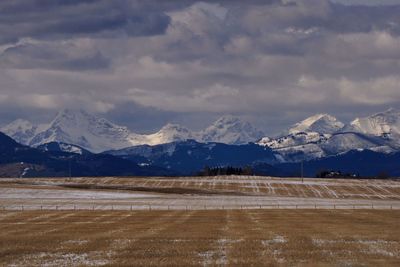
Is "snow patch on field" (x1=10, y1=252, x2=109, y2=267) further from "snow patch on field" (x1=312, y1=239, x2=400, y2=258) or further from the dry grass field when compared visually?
"snow patch on field" (x1=312, y1=239, x2=400, y2=258)

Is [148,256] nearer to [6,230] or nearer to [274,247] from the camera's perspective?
[274,247]

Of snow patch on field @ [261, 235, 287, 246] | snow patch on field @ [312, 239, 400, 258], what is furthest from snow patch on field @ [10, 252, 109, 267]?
snow patch on field @ [312, 239, 400, 258]

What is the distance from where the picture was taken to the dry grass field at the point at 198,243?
4419cm

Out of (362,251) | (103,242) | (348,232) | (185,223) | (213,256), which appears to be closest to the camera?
(213,256)

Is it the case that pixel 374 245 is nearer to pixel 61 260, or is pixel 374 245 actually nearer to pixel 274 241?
pixel 274 241

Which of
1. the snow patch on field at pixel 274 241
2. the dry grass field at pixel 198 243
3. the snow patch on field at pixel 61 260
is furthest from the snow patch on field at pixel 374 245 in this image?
the snow patch on field at pixel 61 260

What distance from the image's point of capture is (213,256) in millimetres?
46031

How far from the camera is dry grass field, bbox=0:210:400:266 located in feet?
145

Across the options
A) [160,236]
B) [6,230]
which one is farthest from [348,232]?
[6,230]

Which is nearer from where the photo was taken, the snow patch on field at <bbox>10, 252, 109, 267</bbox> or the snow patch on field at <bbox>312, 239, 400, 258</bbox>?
the snow patch on field at <bbox>10, 252, 109, 267</bbox>

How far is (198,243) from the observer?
2147 inches

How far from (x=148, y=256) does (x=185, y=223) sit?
33554 millimetres

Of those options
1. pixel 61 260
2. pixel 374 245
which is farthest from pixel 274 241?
pixel 61 260

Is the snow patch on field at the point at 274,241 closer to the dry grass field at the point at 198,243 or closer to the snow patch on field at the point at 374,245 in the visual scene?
the dry grass field at the point at 198,243
